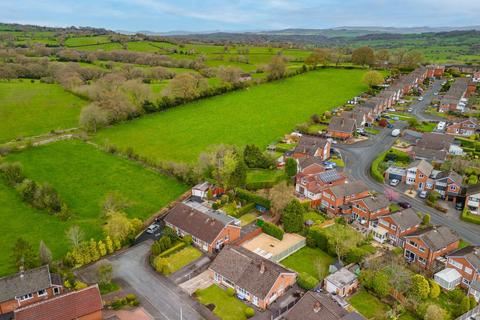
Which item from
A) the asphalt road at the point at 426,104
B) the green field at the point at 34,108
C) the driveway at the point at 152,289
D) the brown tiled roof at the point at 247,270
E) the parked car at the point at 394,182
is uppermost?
the green field at the point at 34,108

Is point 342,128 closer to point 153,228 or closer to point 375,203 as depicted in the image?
point 375,203

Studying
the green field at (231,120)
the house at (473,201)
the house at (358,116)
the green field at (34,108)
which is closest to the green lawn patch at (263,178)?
the green field at (231,120)

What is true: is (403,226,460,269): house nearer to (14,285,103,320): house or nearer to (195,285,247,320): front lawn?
(195,285,247,320): front lawn

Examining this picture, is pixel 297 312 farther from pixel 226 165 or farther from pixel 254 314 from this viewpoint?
pixel 226 165

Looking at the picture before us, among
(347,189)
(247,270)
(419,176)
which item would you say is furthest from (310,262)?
(419,176)

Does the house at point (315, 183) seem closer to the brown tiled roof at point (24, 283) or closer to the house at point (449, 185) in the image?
the house at point (449, 185)
